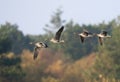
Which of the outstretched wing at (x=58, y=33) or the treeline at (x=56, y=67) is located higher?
the outstretched wing at (x=58, y=33)

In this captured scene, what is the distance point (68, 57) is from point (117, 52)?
2049cm

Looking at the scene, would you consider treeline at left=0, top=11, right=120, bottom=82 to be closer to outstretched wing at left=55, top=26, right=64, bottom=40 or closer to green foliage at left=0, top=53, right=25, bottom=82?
green foliage at left=0, top=53, right=25, bottom=82

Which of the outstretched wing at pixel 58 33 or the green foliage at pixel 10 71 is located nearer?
the outstretched wing at pixel 58 33

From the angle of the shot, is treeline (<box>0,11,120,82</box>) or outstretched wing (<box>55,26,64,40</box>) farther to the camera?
treeline (<box>0,11,120,82</box>)

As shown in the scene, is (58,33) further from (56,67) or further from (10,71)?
(56,67)

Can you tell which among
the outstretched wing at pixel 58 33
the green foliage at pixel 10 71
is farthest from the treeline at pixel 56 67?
the outstretched wing at pixel 58 33

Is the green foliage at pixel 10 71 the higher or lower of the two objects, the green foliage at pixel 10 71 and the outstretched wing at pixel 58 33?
the lower

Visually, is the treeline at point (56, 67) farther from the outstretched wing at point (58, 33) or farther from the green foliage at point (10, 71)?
the outstretched wing at point (58, 33)

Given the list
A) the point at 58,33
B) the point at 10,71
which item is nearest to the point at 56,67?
the point at 10,71

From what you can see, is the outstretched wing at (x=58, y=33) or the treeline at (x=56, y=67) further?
the treeline at (x=56, y=67)

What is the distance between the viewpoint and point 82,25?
120125 mm

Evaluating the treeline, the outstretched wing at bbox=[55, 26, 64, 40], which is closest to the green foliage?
the treeline

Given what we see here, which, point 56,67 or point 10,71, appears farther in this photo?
point 56,67

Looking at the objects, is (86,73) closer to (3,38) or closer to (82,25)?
(3,38)
